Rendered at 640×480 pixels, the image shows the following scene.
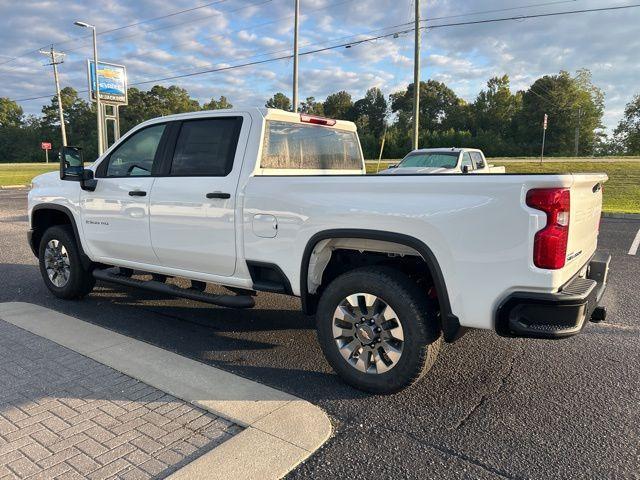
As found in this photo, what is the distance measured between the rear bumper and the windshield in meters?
11.7

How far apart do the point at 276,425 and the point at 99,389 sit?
1.31 meters

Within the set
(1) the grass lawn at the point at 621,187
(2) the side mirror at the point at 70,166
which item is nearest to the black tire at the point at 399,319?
(2) the side mirror at the point at 70,166

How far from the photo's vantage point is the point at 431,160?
Answer: 1465 centimetres

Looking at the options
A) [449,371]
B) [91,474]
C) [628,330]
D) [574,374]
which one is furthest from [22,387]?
[628,330]

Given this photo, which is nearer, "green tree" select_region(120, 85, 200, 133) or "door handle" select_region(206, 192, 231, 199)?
"door handle" select_region(206, 192, 231, 199)

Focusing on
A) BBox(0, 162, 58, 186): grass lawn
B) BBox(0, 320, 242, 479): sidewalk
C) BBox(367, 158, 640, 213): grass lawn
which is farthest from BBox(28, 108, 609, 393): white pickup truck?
BBox(0, 162, 58, 186): grass lawn

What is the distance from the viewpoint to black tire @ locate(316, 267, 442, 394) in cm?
315

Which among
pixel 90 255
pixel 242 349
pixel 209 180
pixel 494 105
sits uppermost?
pixel 494 105

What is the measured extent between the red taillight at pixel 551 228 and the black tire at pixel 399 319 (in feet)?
2.56

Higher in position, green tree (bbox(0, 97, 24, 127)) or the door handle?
green tree (bbox(0, 97, 24, 127))

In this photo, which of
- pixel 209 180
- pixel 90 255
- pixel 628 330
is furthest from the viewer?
pixel 90 255

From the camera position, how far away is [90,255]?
521cm

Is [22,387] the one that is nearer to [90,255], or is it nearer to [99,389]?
[99,389]

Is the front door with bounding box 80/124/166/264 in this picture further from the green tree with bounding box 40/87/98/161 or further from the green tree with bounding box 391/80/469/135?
the green tree with bounding box 40/87/98/161
